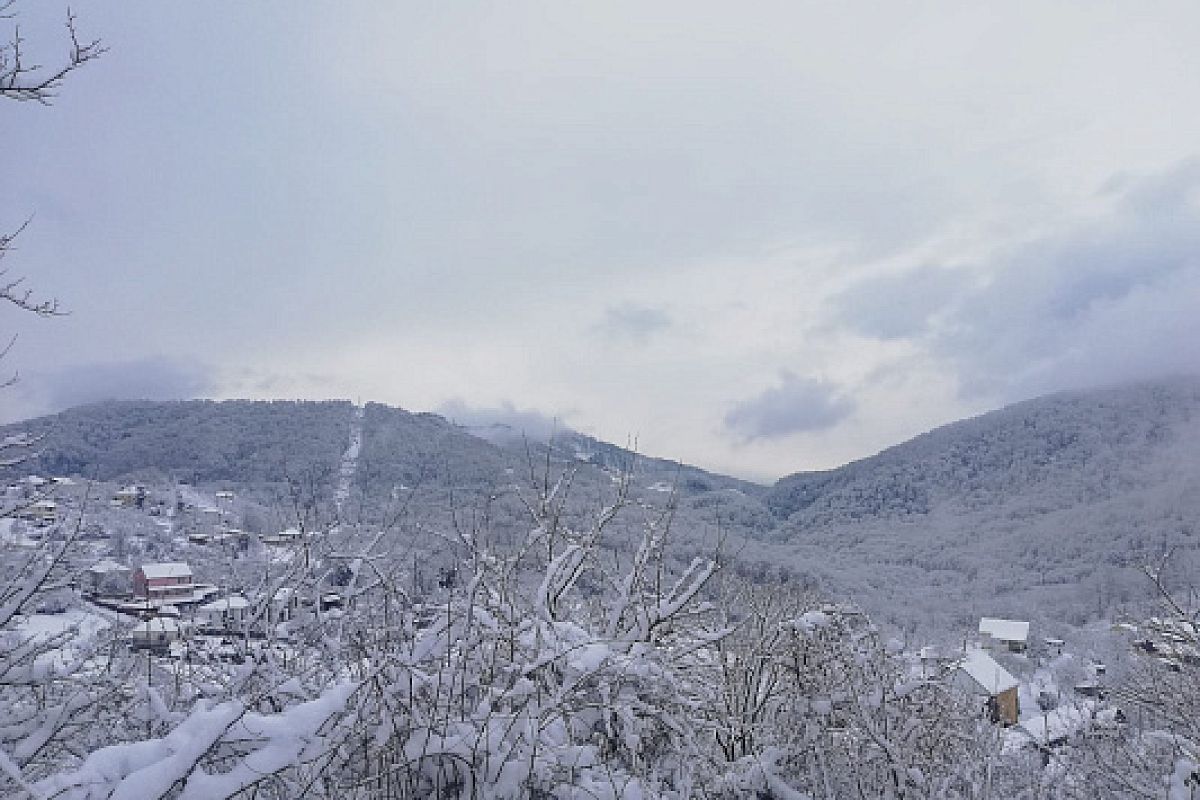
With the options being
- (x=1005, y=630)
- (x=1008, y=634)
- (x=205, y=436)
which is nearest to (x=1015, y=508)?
(x=1005, y=630)

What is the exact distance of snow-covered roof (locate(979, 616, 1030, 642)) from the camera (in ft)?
154

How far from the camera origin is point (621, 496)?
18.3 feet

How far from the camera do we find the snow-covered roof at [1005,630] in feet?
154

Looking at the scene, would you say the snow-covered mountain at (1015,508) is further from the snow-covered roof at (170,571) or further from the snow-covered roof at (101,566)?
the snow-covered roof at (101,566)

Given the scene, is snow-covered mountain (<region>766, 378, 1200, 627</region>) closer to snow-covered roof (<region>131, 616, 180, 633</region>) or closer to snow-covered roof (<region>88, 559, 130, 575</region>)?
snow-covered roof (<region>88, 559, 130, 575</region>)

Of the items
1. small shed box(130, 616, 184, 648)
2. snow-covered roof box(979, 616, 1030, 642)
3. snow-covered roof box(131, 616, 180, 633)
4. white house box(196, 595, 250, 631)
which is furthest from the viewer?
snow-covered roof box(979, 616, 1030, 642)

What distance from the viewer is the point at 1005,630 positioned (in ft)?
159

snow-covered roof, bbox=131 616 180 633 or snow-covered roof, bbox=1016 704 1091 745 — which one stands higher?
snow-covered roof, bbox=131 616 180 633

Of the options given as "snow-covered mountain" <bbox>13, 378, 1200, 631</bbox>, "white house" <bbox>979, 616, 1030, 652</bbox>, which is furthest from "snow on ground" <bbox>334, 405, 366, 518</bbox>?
"white house" <bbox>979, 616, 1030, 652</bbox>

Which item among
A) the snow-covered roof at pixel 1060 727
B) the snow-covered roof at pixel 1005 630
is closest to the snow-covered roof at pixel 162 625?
the snow-covered roof at pixel 1060 727

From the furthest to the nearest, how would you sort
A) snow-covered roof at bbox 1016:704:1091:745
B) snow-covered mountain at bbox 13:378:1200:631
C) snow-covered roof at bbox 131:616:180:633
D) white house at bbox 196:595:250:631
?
1. snow-covered mountain at bbox 13:378:1200:631
2. snow-covered roof at bbox 1016:704:1091:745
3. snow-covered roof at bbox 131:616:180:633
4. white house at bbox 196:595:250:631

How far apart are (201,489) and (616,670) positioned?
75.6m

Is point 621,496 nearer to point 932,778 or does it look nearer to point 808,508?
point 932,778

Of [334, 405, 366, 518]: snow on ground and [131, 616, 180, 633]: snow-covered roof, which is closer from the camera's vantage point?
[131, 616, 180, 633]: snow-covered roof
